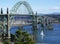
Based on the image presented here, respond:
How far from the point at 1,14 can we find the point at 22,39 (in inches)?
1511

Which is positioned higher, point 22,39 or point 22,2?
point 22,2

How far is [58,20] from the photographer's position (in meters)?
123

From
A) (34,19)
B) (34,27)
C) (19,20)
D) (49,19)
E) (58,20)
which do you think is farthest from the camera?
(58,20)

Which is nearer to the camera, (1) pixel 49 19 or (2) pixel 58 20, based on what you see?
(1) pixel 49 19

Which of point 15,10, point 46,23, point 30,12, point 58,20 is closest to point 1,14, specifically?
point 15,10

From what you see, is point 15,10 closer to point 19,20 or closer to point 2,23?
point 2,23

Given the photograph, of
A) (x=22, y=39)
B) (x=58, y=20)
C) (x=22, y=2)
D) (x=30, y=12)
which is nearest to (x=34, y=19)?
A: (x=30, y=12)

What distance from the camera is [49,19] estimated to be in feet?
374

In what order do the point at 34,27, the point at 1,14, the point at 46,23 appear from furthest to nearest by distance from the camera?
the point at 46,23, the point at 34,27, the point at 1,14

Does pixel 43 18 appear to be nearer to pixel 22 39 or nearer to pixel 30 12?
pixel 30 12

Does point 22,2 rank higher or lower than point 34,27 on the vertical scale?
higher

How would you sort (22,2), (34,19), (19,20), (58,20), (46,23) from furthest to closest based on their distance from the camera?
(58,20), (46,23), (19,20), (34,19), (22,2)

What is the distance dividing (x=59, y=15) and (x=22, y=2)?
50.5 m

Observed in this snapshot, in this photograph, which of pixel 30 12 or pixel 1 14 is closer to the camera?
pixel 1 14
